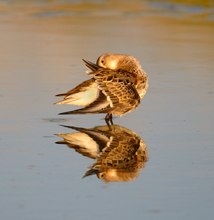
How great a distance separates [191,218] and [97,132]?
2822 mm

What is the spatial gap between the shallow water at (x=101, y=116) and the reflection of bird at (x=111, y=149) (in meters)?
0.10

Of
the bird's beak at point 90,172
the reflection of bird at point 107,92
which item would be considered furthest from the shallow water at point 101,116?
the reflection of bird at point 107,92

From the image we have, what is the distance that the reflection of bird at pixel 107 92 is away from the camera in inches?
372

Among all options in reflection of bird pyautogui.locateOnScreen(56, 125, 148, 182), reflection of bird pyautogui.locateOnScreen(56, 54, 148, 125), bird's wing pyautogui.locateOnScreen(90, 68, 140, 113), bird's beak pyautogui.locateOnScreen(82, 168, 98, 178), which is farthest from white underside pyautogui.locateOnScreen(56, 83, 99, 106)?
bird's beak pyautogui.locateOnScreen(82, 168, 98, 178)

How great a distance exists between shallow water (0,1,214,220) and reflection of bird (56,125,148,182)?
3.8 inches

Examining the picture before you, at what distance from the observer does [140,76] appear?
9.98 m

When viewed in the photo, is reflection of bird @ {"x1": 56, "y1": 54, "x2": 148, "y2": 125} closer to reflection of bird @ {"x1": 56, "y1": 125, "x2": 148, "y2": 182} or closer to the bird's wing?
the bird's wing

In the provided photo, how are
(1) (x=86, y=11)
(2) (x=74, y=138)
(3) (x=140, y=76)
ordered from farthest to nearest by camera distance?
(1) (x=86, y=11) < (3) (x=140, y=76) < (2) (x=74, y=138)

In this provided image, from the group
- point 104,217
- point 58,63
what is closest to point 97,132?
point 104,217

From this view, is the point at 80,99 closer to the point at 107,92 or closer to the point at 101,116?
the point at 107,92

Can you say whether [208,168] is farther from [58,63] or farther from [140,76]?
[58,63]

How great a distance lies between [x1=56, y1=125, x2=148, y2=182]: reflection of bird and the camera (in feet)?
24.4

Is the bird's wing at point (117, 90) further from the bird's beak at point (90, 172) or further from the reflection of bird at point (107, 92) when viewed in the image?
the bird's beak at point (90, 172)

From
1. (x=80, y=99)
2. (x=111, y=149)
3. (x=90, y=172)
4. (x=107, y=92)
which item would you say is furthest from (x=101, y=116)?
(x=90, y=172)
